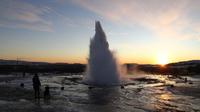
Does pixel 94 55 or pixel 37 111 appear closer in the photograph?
pixel 37 111

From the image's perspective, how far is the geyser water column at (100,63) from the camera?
166 feet

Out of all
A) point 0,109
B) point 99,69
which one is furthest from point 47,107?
point 99,69

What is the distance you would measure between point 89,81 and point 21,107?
29.0 m

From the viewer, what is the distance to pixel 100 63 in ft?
168

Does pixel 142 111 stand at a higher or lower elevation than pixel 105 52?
lower

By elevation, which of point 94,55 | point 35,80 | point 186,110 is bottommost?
point 186,110

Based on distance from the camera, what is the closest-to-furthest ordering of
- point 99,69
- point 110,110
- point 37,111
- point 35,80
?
point 37,111, point 110,110, point 35,80, point 99,69

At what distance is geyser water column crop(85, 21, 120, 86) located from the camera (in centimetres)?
5053

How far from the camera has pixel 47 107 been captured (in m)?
24.0

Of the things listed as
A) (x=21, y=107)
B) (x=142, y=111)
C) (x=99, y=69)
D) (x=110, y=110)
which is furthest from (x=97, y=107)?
→ (x=99, y=69)

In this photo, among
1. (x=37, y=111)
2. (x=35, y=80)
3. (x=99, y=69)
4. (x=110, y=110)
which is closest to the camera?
(x=37, y=111)

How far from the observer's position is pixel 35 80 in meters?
28.8

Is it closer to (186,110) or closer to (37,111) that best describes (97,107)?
(37,111)

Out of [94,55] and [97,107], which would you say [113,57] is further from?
[97,107]
